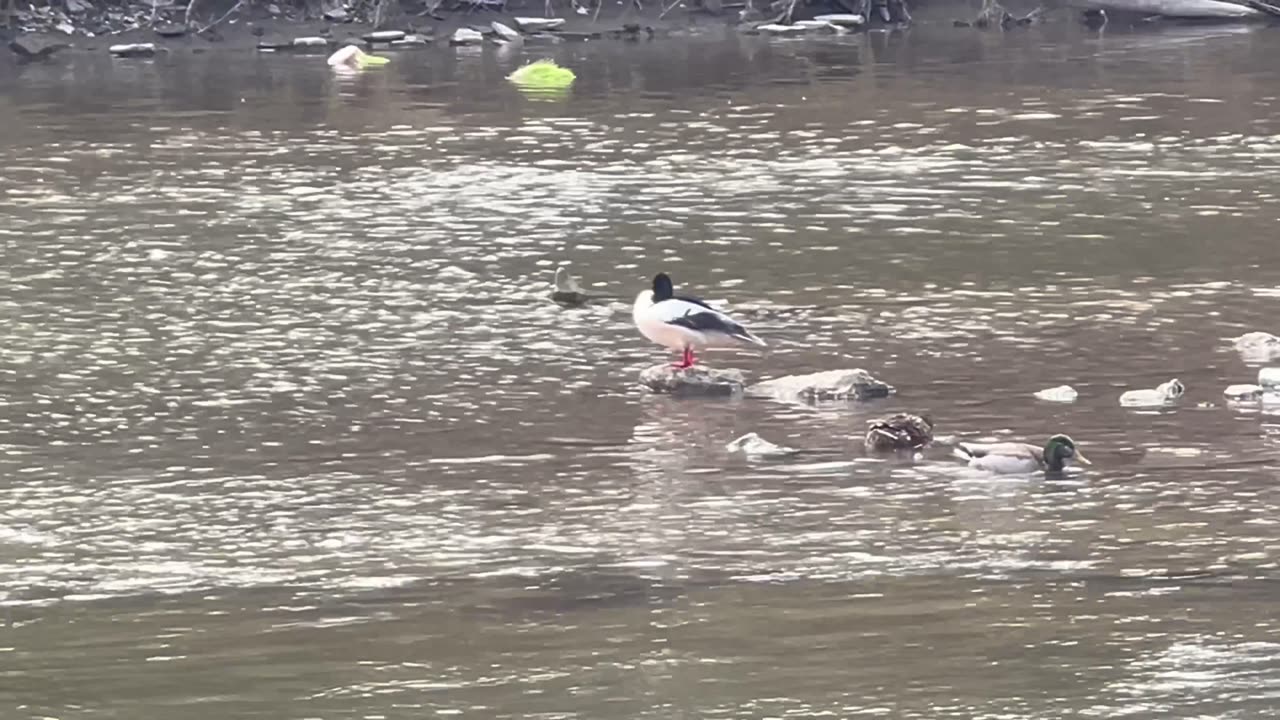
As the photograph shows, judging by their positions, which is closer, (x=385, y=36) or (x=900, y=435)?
(x=900, y=435)

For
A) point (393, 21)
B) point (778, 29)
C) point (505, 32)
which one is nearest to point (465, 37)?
point (505, 32)

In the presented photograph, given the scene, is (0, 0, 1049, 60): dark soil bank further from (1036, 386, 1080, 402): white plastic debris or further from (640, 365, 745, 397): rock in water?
(1036, 386, 1080, 402): white plastic debris

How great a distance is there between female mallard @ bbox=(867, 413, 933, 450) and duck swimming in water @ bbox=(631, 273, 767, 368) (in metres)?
1.66

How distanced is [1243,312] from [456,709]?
7.81 metres

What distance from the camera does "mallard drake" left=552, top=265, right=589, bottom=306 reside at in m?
15.4

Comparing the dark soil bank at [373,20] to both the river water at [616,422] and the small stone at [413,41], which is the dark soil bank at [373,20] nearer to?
the small stone at [413,41]

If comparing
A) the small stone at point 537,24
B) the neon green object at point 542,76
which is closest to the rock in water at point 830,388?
the neon green object at point 542,76

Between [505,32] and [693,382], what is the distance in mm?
21260

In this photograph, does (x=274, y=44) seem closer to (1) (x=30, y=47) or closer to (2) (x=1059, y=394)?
(1) (x=30, y=47)

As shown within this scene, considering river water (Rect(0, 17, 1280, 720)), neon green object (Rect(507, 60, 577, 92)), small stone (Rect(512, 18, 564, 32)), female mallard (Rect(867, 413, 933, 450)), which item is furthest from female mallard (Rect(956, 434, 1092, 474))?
small stone (Rect(512, 18, 564, 32))

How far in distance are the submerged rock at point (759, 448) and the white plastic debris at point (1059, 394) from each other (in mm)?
1622

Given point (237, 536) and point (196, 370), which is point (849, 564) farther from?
point (196, 370)

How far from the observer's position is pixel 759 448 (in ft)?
38.0

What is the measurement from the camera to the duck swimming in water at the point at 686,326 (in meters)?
13.0
